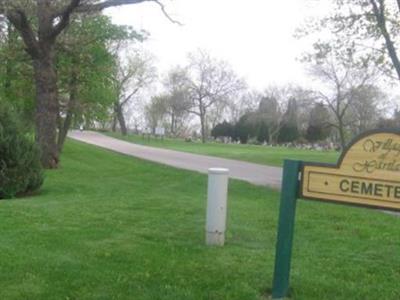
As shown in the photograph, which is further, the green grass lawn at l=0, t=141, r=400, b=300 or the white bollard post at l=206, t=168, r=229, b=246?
the white bollard post at l=206, t=168, r=229, b=246

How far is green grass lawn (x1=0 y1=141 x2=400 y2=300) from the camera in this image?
19.1ft

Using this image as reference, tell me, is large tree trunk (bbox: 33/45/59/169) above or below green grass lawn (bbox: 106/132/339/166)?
above

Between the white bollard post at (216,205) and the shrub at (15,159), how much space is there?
27.1ft

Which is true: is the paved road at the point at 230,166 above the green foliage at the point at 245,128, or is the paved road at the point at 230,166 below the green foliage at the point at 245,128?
below

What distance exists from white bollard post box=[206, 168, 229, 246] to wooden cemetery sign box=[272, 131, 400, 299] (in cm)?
187

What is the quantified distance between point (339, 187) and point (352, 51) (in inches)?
805

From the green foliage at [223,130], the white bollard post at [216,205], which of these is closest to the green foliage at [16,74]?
the white bollard post at [216,205]

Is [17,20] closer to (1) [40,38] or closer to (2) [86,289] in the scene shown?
(1) [40,38]

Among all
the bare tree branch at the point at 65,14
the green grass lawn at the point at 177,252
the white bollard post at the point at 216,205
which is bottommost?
the green grass lawn at the point at 177,252

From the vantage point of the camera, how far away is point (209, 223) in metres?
7.77

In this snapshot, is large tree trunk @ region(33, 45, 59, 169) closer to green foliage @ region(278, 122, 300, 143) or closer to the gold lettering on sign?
the gold lettering on sign

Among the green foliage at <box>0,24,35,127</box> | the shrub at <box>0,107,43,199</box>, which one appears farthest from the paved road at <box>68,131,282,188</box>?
the shrub at <box>0,107,43,199</box>

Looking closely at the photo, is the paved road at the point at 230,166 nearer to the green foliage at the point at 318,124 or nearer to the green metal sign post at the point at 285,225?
the green metal sign post at the point at 285,225

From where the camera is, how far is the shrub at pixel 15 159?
14641 mm
